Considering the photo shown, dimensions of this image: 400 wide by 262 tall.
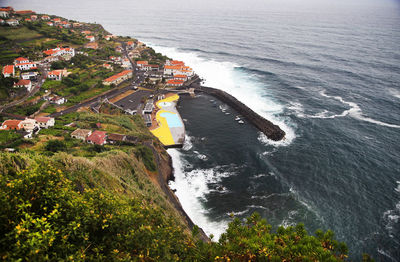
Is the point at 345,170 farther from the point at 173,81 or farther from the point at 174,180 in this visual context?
the point at 173,81

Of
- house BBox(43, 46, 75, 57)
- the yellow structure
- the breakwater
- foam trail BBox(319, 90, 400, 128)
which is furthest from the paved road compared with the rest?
foam trail BBox(319, 90, 400, 128)

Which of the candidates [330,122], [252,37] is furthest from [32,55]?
[252,37]

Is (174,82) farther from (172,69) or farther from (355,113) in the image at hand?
(355,113)

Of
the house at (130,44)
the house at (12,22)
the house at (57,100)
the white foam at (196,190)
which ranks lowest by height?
the white foam at (196,190)

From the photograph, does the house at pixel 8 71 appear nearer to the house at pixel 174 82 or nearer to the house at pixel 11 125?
the house at pixel 11 125

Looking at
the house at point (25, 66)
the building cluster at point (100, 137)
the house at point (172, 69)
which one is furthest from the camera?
the house at point (172, 69)

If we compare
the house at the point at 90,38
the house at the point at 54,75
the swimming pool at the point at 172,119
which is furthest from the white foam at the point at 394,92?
the house at the point at 90,38
